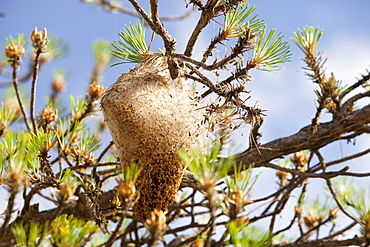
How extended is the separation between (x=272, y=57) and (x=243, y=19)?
0.15 meters

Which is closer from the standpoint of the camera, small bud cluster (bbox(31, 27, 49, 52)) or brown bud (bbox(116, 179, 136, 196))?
brown bud (bbox(116, 179, 136, 196))

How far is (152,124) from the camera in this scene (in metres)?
1.33

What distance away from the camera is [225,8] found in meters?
1.19

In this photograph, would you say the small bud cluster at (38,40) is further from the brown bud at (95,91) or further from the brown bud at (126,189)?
the brown bud at (126,189)

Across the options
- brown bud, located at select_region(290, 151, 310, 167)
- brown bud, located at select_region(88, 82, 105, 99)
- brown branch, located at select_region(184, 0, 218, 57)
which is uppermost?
brown bud, located at select_region(88, 82, 105, 99)

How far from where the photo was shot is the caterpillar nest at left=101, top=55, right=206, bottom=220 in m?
1.30

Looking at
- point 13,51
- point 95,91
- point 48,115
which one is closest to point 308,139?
point 95,91

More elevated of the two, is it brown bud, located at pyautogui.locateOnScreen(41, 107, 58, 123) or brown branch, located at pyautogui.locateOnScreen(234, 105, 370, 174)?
brown bud, located at pyautogui.locateOnScreen(41, 107, 58, 123)

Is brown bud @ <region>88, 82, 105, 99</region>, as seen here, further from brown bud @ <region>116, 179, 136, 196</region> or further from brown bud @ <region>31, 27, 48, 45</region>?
brown bud @ <region>116, 179, 136, 196</region>

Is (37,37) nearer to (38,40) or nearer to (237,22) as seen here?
(38,40)

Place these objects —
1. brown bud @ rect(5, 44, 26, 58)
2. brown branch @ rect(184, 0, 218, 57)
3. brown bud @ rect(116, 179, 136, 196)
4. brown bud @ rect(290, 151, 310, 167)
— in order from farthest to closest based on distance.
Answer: brown bud @ rect(290, 151, 310, 167)
brown bud @ rect(5, 44, 26, 58)
brown branch @ rect(184, 0, 218, 57)
brown bud @ rect(116, 179, 136, 196)

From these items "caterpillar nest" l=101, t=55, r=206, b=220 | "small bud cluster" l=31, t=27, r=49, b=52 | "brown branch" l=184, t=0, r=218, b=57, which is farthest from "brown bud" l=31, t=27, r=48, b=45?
"brown branch" l=184, t=0, r=218, b=57

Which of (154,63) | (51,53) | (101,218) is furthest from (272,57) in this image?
(51,53)

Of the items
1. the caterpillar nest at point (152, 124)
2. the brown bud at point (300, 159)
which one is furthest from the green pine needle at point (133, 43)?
the brown bud at point (300, 159)
